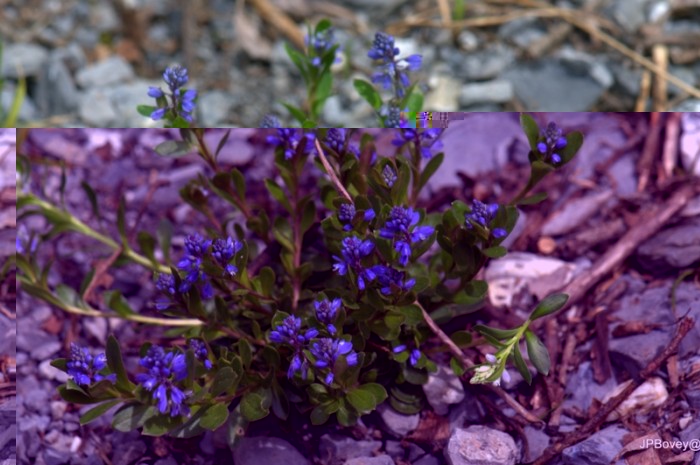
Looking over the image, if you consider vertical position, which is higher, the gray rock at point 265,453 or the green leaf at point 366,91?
the green leaf at point 366,91

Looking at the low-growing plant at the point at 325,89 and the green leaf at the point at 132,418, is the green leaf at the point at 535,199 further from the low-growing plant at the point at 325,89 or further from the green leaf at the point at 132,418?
the green leaf at the point at 132,418

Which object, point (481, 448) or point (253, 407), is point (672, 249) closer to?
point (481, 448)

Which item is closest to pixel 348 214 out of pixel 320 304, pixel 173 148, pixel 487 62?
pixel 320 304

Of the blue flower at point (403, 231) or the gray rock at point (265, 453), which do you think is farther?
the gray rock at point (265, 453)

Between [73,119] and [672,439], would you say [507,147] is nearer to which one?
[672,439]

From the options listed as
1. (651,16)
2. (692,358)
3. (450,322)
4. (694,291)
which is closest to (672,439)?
(692,358)

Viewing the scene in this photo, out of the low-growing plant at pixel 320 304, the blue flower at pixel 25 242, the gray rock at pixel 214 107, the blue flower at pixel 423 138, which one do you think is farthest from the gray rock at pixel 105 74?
the blue flower at pixel 423 138
